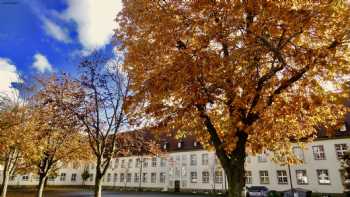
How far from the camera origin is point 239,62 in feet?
22.9

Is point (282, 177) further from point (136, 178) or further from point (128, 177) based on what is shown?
point (128, 177)

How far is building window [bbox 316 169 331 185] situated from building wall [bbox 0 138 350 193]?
19cm

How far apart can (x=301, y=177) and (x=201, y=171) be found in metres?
17.6

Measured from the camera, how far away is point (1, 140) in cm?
1346

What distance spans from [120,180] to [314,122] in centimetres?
5861

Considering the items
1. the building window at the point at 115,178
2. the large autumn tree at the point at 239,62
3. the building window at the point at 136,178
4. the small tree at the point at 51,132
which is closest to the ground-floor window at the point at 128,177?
the building window at the point at 136,178

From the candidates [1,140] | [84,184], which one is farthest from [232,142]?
[84,184]

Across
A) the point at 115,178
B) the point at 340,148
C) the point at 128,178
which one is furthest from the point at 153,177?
the point at 340,148

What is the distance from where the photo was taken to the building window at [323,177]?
33.0 m

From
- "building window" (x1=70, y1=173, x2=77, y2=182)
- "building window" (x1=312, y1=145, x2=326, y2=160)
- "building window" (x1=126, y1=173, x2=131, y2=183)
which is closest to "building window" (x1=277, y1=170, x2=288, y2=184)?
"building window" (x1=312, y1=145, x2=326, y2=160)

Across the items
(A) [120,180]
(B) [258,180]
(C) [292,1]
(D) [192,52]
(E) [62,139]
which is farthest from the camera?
(A) [120,180]

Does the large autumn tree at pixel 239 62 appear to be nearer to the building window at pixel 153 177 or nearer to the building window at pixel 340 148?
the building window at pixel 340 148

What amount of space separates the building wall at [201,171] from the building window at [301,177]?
0.27 m

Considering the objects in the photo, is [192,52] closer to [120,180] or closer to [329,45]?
[329,45]
